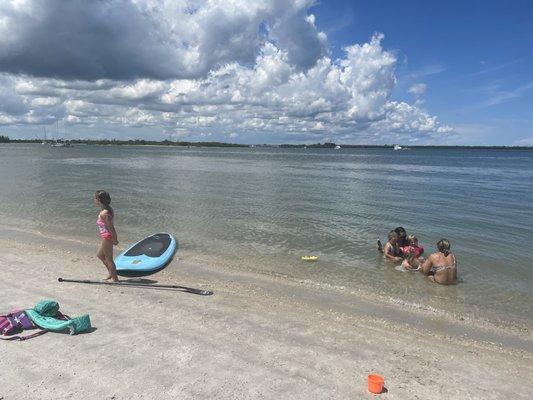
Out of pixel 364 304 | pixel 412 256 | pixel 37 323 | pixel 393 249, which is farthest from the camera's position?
pixel 393 249

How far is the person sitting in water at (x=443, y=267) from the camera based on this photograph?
11953 mm

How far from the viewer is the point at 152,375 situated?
243 inches

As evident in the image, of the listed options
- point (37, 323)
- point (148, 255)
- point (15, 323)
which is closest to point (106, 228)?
point (148, 255)

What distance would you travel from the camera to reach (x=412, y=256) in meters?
13.8

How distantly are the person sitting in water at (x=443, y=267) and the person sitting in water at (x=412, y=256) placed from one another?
99 centimetres

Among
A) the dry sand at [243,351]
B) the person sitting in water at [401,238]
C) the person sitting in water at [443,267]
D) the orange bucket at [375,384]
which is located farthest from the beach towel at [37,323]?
the person sitting in water at [401,238]

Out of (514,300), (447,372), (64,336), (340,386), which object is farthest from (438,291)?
(64,336)

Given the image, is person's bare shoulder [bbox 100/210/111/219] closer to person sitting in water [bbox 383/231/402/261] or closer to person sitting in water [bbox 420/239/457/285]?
person sitting in water [bbox 420/239/457/285]

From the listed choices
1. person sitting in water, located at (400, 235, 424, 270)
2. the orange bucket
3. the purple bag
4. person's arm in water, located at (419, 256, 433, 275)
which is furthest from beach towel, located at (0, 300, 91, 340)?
person sitting in water, located at (400, 235, 424, 270)

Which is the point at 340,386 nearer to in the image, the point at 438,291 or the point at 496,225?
the point at 438,291

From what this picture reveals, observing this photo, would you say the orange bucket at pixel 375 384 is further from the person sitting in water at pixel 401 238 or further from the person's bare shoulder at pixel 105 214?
the person sitting in water at pixel 401 238

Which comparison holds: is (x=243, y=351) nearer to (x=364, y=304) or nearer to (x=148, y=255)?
(x=364, y=304)

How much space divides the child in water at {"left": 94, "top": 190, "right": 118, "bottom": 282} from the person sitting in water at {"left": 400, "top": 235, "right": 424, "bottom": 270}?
8278mm

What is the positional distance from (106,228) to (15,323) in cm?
291
